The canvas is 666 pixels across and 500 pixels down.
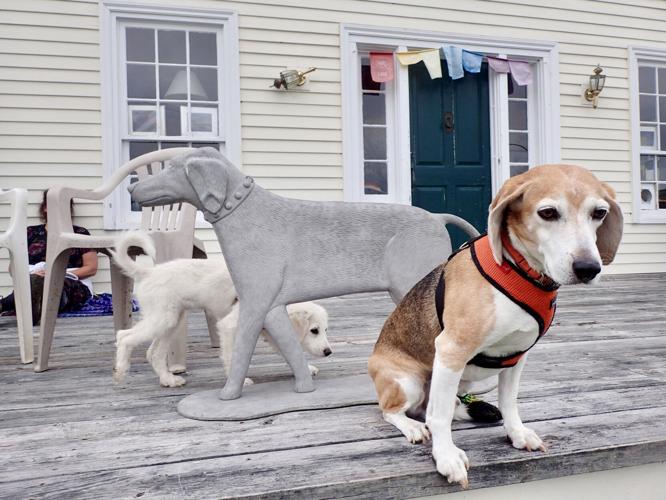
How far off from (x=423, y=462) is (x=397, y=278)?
0.78 meters

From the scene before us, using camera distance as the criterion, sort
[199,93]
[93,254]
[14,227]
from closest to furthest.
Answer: [14,227]
[93,254]
[199,93]

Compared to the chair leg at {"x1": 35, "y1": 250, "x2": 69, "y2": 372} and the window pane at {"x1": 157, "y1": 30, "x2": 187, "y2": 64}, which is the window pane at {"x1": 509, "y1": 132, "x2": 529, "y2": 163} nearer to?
the window pane at {"x1": 157, "y1": 30, "x2": 187, "y2": 64}

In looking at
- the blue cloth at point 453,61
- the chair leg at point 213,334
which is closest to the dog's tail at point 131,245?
the chair leg at point 213,334

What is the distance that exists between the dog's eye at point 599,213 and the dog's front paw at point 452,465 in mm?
657

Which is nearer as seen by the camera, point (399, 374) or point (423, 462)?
point (423, 462)

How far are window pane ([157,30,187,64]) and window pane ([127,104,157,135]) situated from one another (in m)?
0.50

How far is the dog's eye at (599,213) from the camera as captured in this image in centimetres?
123

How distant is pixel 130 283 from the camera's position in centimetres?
288

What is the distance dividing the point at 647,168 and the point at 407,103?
354 centimetres

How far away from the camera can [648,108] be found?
Result: 287 inches

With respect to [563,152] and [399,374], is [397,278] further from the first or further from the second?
[563,152]

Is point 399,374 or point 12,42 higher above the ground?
point 12,42

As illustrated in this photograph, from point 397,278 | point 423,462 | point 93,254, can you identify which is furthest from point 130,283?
point 93,254

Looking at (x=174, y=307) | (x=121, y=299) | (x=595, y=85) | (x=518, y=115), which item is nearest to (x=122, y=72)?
(x=121, y=299)
